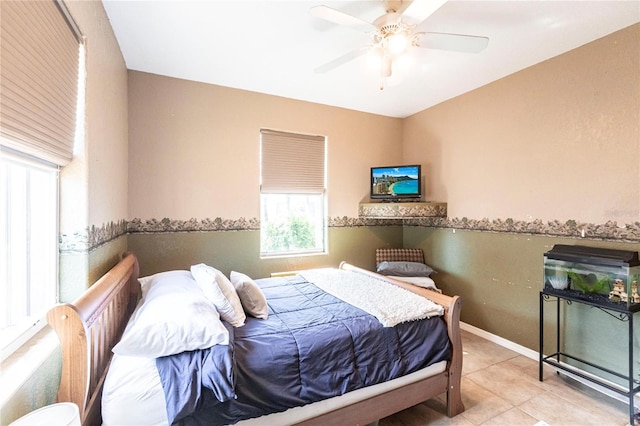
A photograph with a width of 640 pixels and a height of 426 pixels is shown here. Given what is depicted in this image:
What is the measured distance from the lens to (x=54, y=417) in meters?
1.04

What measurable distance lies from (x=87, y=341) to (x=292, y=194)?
276 centimetres

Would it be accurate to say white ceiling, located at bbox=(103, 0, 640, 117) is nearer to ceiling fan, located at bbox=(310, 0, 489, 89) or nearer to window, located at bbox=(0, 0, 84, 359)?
ceiling fan, located at bbox=(310, 0, 489, 89)

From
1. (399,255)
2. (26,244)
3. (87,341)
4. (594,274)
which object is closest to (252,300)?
(87,341)

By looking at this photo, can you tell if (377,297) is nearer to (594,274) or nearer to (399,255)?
(594,274)

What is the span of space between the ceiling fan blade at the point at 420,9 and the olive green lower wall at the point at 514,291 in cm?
227

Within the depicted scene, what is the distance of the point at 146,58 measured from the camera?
2.71 m

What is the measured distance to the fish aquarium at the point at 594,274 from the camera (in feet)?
6.84

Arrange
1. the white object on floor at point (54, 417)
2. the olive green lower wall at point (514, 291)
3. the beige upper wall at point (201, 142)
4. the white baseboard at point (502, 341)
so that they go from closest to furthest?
the white object on floor at point (54, 417) < the olive green lower wall at point (514, 291) < the white baseboard at point (502, 341) < the beige upper wall at point (201, 142)

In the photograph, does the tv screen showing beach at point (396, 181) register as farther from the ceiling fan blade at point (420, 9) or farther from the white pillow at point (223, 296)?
the white pillow at point (223, 296)

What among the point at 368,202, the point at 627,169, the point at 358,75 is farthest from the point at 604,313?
the point at 358,75

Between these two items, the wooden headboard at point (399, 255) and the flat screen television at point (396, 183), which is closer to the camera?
the flat screen television at point (396, 183)

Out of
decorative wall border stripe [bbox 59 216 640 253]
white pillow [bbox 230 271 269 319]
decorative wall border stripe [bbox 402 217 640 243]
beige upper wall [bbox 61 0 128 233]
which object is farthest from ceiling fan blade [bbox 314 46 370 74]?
decorative wall border stripe [bbox 402 217 640 243]

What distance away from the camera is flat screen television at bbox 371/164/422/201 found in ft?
12.6

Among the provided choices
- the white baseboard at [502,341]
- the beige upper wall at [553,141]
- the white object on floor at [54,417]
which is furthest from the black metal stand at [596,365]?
the white object on floor at [54,417]
